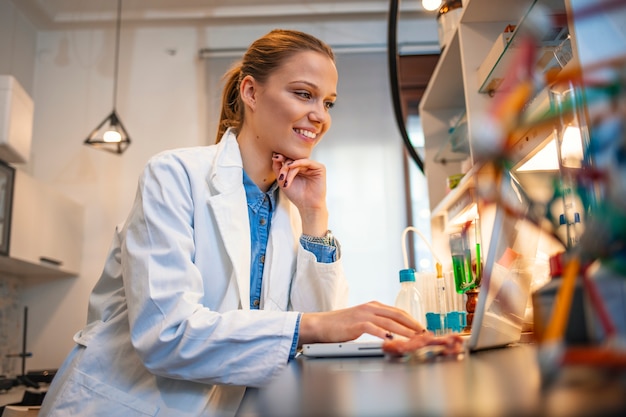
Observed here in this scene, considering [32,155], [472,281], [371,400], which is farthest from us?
[32,155]

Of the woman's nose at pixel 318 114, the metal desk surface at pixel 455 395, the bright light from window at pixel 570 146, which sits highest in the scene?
the woman's nose at pixel 318 114

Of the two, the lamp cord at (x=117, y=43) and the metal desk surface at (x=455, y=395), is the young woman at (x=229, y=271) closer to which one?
the metal desk surface at (x=455, y=395)

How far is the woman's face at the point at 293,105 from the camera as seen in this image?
52.5 inches

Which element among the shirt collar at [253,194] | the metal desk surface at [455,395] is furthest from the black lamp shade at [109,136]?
the metal desk surface at [455,395]

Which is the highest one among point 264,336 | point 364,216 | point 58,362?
point 364,216

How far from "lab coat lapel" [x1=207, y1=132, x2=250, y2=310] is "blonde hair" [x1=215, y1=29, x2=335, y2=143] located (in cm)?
23

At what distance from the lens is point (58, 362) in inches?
137

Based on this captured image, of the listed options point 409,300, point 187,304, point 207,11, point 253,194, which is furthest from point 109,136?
point 187,304

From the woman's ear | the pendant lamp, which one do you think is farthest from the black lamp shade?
the woman's ear

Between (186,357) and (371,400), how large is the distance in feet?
2.15

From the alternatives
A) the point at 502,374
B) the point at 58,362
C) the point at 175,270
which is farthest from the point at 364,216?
the point at 502,374

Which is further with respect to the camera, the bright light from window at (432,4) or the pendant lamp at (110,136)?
the pendant lamp at (110,136)

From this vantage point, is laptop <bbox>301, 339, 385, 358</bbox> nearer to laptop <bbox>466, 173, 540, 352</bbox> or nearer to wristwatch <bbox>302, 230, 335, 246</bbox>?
laptop <bbox>466, 173, 540, 352</bbox>

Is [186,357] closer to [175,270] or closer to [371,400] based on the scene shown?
[175,270]
